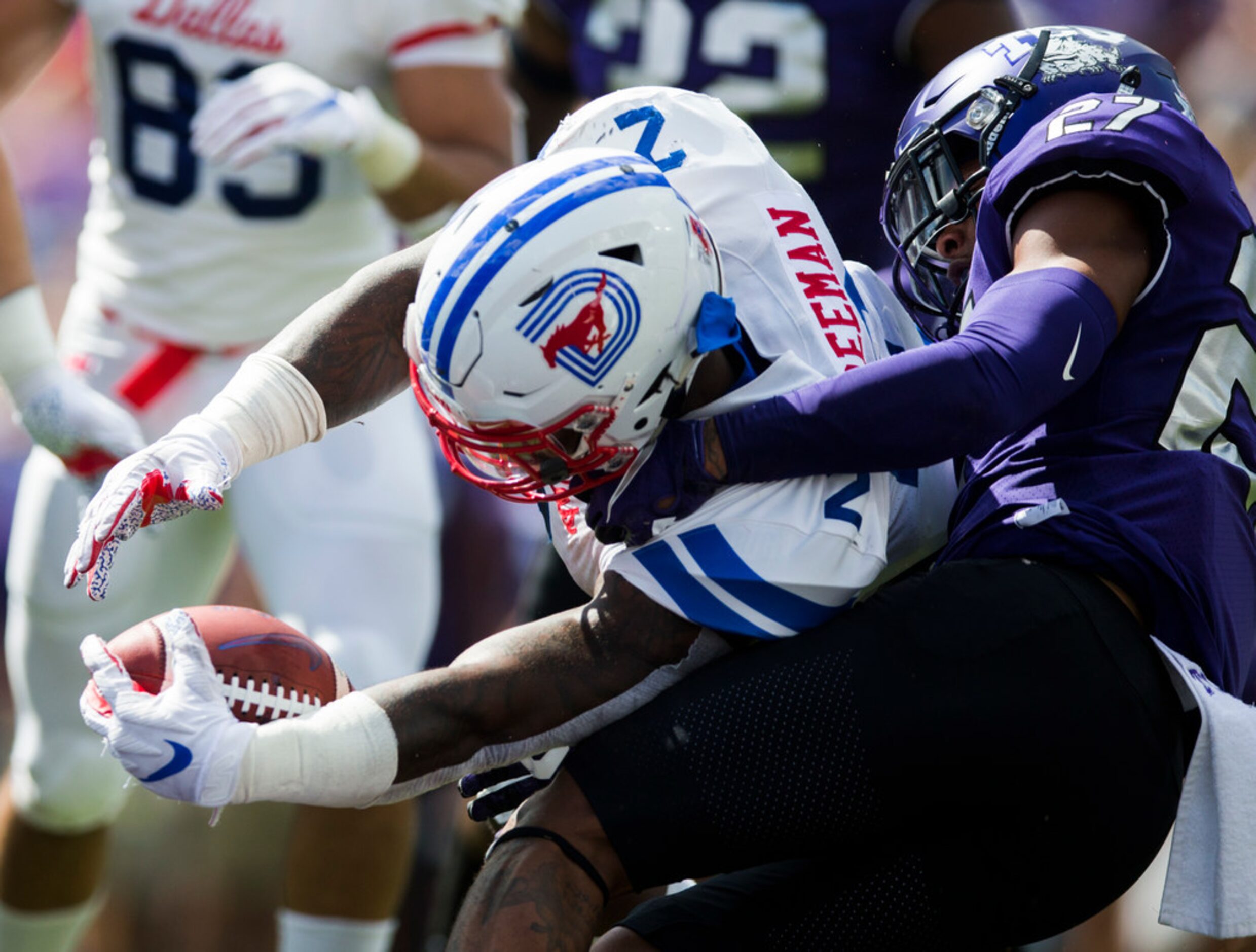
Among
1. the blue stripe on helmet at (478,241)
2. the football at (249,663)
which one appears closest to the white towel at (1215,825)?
the blue stripe on helmet at (478,241)

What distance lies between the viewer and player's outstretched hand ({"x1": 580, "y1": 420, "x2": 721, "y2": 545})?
2043 mm

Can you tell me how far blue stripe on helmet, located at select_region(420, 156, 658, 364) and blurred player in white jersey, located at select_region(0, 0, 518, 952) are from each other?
1625 millimetres

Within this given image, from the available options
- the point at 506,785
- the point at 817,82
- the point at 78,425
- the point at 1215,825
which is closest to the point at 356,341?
the point at 506,785

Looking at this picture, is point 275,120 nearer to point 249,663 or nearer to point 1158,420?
point 249,663

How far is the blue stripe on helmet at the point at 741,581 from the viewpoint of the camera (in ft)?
6.66

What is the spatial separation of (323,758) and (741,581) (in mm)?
521

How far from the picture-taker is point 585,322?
1.98 meters

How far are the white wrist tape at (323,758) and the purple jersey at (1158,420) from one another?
768 millimetres

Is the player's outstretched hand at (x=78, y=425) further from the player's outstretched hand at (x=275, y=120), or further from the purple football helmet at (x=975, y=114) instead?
the purple football helmet at (x=975, y=114)

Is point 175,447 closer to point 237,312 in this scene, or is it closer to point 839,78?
point 237,312

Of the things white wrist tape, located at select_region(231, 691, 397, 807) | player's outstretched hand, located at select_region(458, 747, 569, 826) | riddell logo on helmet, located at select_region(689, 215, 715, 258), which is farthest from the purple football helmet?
white wrist tape, located at select_region(231, 691, 397, 807)

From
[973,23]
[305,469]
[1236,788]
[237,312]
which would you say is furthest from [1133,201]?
[237,312]

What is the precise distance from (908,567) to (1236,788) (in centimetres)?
Result: 55

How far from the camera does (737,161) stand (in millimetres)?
2285
